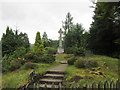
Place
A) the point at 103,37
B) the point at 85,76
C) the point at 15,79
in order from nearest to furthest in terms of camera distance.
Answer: the point at 85,76, the point at 15,79, the point at 103,37

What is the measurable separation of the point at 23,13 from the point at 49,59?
685cm

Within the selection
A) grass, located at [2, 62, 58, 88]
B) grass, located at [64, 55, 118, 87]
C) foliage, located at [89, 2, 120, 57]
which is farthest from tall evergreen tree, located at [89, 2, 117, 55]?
grass, located at [2, 62, 58, 88]

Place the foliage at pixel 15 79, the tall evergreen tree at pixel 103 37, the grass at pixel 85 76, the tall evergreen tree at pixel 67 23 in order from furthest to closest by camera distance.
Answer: the tall evergreen tree at pixel 67 23 → the tall evergreen tree at pixel 103 37 → the grass at pixel 85 76 → the foliage at pixel 15 79

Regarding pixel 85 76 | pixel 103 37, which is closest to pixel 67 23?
pixel 103 37

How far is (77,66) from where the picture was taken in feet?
25.8

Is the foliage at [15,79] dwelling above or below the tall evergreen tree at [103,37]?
below

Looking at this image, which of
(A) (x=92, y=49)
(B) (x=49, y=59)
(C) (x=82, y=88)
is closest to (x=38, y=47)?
(B) (x=49, y=59)

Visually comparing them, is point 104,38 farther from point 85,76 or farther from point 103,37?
point 85,76

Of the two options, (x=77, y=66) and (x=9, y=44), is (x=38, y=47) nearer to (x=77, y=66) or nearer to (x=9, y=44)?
(x=9, y=44)

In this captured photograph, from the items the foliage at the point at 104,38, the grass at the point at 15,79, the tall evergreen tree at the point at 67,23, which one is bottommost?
the grass at the point at 15,79

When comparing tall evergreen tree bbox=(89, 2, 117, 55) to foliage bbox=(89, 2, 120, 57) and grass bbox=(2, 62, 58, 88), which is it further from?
grass bbox=(2, 62, 58, 88)

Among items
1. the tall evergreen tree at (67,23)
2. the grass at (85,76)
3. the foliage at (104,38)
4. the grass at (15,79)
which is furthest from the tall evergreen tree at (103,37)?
the tall evergreen tree at (67,23)

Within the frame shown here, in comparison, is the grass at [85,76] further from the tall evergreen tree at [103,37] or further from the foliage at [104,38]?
the tall evergreen tree at [103,37]

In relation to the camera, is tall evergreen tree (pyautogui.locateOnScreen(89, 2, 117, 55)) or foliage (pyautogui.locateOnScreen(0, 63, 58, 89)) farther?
tall evergreen tree (pyautogui.locateOnScreen(89, 2, 117, 55))
